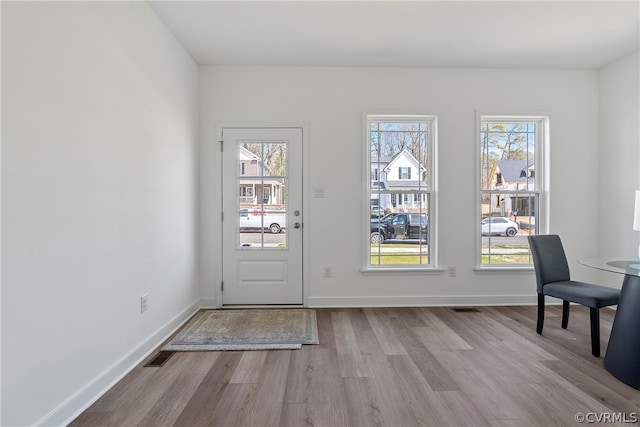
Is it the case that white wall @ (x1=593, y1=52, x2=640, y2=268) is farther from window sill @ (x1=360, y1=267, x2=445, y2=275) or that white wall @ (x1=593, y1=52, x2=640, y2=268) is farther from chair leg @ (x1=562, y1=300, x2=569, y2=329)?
window sill @ (x1=360, y1=267, x2=445, y2=275)

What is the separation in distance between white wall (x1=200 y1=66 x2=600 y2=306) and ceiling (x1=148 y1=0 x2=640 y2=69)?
195mm

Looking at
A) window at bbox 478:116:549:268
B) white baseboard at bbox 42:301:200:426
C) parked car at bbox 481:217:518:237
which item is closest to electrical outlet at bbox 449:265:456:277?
window at bbox 478:116:549:268

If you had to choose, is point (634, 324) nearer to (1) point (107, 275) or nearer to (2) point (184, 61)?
(1) point (107, 275)

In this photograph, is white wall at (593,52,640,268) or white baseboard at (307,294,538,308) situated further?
white baseboard at (307,294,538,308)

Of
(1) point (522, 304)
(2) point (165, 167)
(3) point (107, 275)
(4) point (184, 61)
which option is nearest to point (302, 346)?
(3) point (107, 275)

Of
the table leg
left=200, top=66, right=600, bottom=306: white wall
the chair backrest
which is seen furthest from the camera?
left=200, top=66, right=600, bottom=306: white wall

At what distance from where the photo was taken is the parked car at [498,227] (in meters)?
3.81

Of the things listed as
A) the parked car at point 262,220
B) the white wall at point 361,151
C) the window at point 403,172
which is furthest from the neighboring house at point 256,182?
the window at point 403,172

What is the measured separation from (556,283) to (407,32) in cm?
267

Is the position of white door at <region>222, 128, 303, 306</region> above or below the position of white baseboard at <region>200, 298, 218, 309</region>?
above

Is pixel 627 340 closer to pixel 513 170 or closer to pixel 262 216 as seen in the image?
pixel 513 170

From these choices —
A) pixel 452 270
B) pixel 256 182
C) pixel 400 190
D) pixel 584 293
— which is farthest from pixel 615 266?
pixel 256 182

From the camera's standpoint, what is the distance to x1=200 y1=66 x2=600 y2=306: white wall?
12.0ft

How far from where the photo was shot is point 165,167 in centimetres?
284
